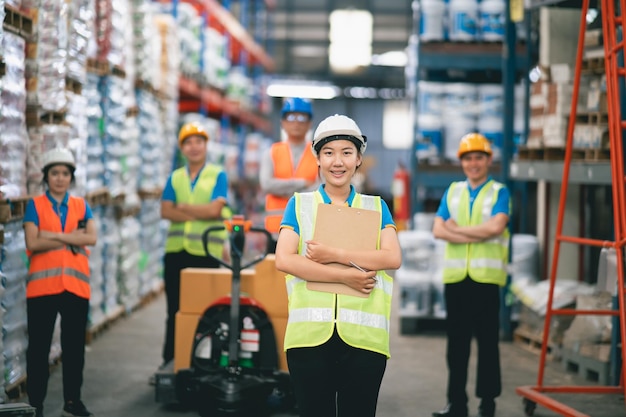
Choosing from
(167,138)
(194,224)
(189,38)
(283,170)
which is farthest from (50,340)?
(189,38)

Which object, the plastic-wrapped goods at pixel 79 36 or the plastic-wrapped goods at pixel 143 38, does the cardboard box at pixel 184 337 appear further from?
the plastic-wrapped goods at pixel 143 38

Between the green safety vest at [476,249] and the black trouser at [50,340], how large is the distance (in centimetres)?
233

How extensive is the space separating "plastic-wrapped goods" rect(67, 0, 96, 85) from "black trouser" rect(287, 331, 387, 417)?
175 inches

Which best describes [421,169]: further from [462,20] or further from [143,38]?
[143,38]

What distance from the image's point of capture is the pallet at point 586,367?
7070 mm

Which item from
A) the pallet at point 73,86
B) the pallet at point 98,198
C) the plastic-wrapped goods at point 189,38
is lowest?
the pallet at point 98,198

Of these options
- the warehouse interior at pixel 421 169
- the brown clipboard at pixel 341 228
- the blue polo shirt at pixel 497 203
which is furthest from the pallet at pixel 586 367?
the brown clipboard at pixel 341 228

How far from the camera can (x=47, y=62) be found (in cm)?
678

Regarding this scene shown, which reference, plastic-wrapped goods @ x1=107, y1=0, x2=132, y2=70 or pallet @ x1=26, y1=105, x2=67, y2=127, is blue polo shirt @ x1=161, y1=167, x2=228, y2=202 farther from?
plastic-wrapped goods @ x1=107, y1=0, x2=132, y2=70

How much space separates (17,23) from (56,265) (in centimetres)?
170

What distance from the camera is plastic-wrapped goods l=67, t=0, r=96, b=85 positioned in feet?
24.4

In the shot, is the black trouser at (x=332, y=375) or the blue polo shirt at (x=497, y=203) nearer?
the black trouser at (x=332, y=375)

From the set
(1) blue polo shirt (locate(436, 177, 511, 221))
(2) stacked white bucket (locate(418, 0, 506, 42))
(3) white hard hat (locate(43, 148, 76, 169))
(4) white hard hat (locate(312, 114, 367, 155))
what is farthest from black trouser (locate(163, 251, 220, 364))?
(2) stacked white bucket (locate(418, 0, 506, 42))

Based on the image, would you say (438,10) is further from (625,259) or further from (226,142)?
(226,142)
